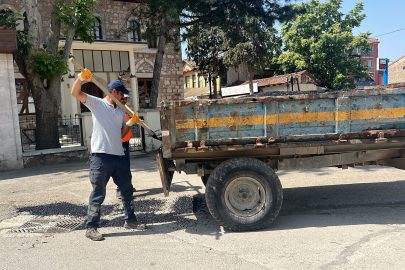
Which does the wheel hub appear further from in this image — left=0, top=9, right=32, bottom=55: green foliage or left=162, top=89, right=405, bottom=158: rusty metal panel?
left=0, top=9, right=32, bottom=55: green foliage

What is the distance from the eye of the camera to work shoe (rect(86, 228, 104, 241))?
13.6 ft

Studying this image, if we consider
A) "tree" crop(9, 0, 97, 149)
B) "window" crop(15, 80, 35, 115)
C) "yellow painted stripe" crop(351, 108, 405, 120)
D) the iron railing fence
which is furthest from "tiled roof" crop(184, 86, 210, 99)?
"yellow painted stripe" crop(351, 108, 405, 120)

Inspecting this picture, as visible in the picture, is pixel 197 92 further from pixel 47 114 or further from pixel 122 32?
pixel 47 114

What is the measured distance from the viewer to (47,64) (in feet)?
34.2

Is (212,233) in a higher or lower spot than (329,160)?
lower

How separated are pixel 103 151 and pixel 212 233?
5.68 feet

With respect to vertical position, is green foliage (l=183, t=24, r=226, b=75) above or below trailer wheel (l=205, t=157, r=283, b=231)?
above

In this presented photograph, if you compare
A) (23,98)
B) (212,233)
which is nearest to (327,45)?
(23,98)

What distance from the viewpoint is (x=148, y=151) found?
12.1m

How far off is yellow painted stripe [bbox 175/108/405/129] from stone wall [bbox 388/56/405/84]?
5006 centimetres

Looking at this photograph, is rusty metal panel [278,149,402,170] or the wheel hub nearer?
the wheel hub

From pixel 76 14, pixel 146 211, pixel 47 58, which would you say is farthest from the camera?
pixel 76 14

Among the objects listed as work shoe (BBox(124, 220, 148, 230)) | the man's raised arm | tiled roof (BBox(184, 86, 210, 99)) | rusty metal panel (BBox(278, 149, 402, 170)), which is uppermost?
tiled roof (BBox(184, 86, 210, 99))

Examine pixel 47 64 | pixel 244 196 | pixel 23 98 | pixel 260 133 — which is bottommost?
pixel 244 196
